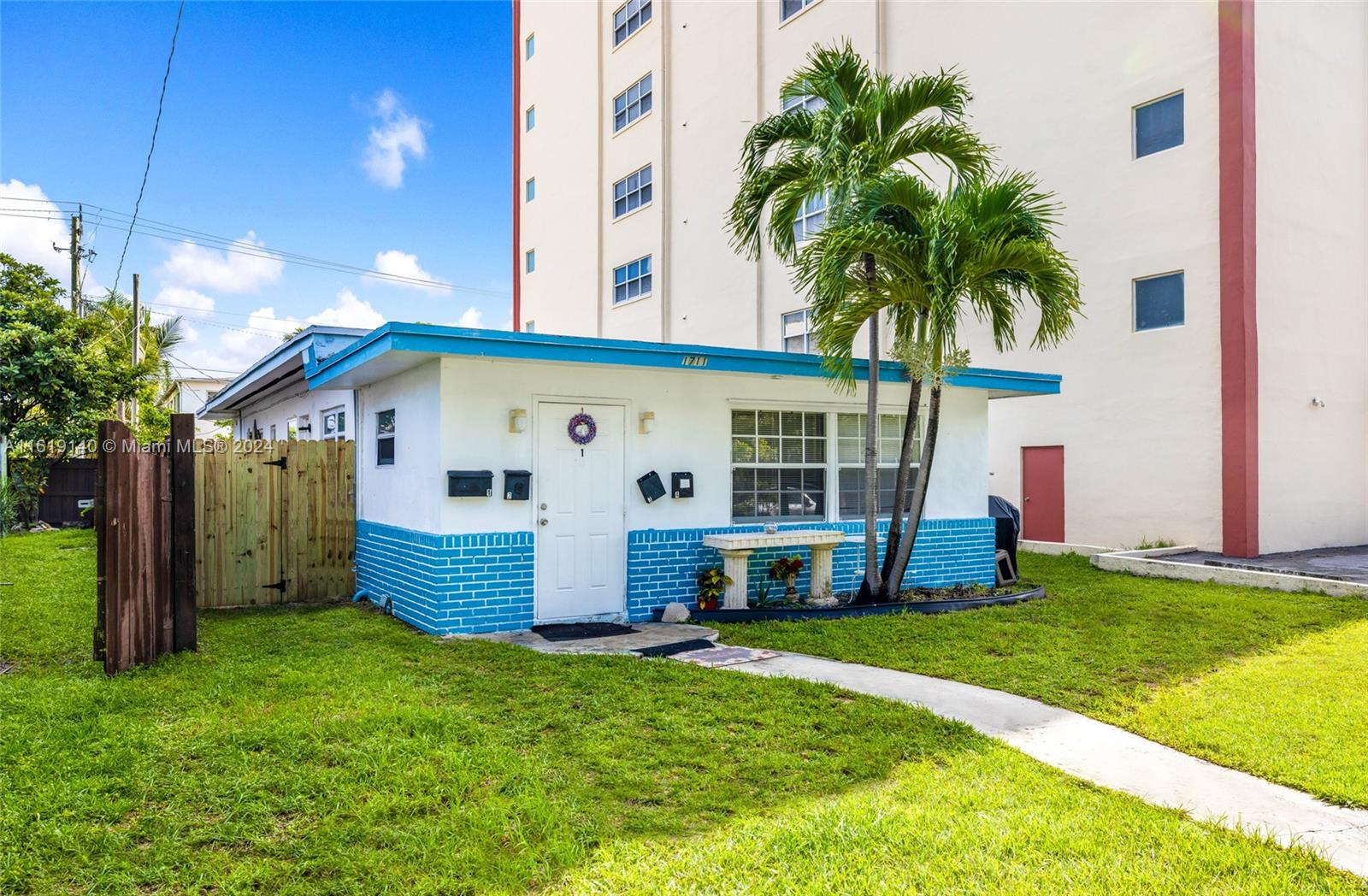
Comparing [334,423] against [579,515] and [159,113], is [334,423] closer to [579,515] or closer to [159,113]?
[159,113]

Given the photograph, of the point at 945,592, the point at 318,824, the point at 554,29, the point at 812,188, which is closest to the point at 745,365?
the point at 812,188

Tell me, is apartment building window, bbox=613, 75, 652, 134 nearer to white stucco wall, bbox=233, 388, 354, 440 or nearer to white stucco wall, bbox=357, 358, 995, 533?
white stucco wall, bbox=233, 388, 354, 440

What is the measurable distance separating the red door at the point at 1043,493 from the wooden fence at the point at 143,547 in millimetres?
12297

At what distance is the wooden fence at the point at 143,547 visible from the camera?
532 cm

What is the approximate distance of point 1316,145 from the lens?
1259 cm

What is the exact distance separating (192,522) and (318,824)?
3596 millimetres

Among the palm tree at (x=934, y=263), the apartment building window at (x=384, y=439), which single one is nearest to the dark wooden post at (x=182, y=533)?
the apartment building window at (x=384, y=439)

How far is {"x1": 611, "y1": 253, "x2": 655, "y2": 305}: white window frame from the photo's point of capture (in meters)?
21.4

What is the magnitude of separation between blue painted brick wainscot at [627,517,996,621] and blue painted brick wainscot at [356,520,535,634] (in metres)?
1.07

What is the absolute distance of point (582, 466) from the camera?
24.6 feet

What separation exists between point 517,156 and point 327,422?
738 inches

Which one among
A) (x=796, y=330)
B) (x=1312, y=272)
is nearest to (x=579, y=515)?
(x=796, y=330)

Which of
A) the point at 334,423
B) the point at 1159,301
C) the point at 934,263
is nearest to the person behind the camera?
the point at 934,263

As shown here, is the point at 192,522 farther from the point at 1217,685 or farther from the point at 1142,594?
the point at 1142,594
